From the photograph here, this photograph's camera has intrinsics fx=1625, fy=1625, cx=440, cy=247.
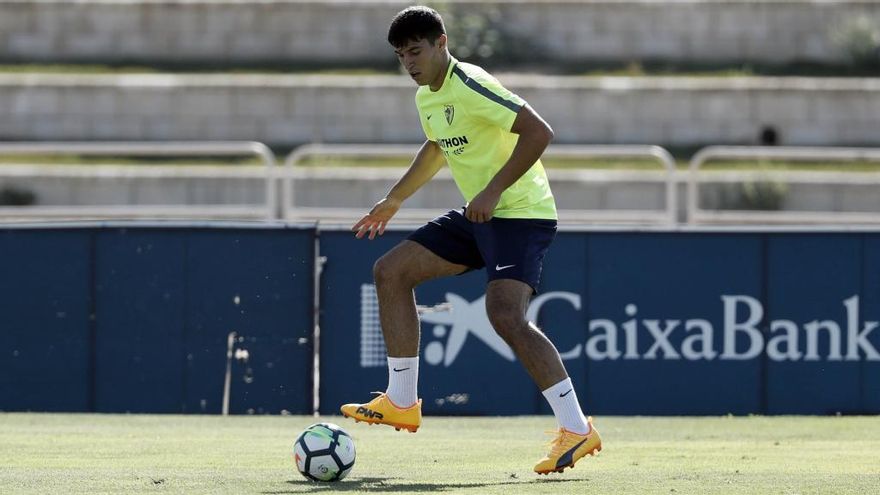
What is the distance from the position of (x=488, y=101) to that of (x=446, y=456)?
85.8 inches

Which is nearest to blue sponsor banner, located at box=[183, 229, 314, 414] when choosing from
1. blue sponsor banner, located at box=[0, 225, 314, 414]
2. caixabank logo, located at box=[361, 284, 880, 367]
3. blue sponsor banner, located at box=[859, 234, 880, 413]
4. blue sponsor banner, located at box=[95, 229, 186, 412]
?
blue sponsor banner, located at box=[0, 225, 314, 414]

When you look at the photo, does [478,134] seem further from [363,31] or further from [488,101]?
[363,31]

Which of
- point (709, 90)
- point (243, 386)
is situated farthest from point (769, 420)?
point (709, 90)

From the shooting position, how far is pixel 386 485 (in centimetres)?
723

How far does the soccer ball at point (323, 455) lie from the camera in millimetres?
7383

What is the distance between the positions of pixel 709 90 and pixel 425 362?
13965 mm

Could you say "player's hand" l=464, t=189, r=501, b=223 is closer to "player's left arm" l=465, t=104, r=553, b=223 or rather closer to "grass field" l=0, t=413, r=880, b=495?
"player's left arm" l=465, t=104, r=553, b=223

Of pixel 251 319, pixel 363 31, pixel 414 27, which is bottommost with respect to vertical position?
pixel 251 319

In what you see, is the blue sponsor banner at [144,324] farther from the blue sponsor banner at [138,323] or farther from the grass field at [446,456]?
the grass field at [446,456]

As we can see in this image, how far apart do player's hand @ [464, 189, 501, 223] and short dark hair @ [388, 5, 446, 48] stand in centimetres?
79

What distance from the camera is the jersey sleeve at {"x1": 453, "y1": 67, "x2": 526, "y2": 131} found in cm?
770

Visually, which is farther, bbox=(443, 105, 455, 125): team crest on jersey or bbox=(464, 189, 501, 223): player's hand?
bbox=(443, 105, 455, 125): team crest on jersey

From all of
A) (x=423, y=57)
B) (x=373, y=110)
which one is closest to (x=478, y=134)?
(x=423, y=57)

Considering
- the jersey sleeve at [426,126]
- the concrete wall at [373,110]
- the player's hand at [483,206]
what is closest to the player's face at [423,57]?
the jersey sleeve at [426,126]
